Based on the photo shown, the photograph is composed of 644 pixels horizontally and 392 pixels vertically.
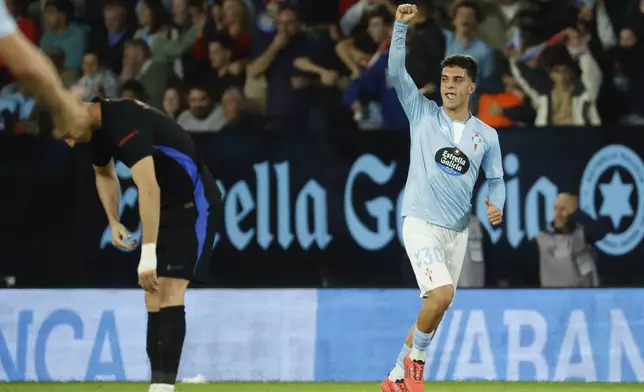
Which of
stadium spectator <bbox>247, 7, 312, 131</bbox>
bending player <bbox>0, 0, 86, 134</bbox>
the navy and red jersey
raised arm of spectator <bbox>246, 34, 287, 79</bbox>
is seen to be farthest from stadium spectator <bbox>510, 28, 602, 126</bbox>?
bending player <bbox>0, 0, 86, 134</bbox>

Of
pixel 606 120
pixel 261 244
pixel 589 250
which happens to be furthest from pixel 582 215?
pixel 261 244

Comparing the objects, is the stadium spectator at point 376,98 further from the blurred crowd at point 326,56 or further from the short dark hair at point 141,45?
the short dark hair at point 141,45

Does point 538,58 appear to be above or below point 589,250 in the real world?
above

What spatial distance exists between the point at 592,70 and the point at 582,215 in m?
2.27

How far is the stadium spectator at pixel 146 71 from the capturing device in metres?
13.1

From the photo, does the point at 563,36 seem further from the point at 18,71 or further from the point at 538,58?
the point at 18,71

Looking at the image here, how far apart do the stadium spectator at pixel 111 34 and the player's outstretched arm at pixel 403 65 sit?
5.55 meters

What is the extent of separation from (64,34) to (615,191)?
5930 millimetres

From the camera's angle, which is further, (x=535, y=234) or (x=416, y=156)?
(x=535, y=234)

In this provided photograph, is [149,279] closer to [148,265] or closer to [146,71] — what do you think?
[148,265]

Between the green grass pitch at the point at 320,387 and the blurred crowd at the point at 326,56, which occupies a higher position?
the blurred crowd at the point at 326,56

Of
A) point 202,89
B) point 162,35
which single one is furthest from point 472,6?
point 162,35

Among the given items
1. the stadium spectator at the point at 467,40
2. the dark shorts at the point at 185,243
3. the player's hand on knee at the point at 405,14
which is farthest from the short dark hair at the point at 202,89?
the dark shorts at the point at 185,243

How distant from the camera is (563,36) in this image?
43.3 feet
